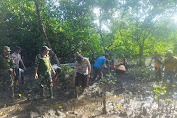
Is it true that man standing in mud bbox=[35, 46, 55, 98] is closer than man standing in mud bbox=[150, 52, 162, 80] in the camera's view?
Yes

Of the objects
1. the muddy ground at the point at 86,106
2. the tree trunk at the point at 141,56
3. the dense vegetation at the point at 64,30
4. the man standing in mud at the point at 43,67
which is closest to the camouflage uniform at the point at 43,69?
the man standing in mud at the point at 43,67

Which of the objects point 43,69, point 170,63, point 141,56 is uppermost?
point 141,56

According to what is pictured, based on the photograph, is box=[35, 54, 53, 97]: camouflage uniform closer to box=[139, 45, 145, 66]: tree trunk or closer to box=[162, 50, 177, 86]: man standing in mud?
box=[162, 50, 177, 86]: man standing in mud

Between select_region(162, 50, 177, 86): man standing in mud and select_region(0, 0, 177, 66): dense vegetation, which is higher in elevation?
select_region(0, 0, 177, 66): dense vegetation

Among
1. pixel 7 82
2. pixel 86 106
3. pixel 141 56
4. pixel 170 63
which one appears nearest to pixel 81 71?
pixel 86 106

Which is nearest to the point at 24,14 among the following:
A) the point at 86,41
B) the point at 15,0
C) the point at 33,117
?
the point at 15,0

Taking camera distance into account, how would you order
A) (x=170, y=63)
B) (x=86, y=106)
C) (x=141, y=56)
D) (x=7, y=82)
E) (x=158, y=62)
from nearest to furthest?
(x=86, y=106)
(x=7, y=82)
(x=170, y=63)
(x=158, y=62)
(x=141, y=56)

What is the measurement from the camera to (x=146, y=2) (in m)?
11.4

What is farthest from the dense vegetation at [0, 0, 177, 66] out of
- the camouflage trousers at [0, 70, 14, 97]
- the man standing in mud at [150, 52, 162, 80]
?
the man standing in mud at [150, 52, 162, 80]

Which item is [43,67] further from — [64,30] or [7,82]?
[64,30]

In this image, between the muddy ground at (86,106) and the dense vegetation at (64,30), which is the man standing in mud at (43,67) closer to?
the muddy ground at (86,106)

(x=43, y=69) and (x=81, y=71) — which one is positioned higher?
(x=43, y=69)

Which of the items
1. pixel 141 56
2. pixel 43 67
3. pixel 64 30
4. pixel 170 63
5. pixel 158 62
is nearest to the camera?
pixel 43 67

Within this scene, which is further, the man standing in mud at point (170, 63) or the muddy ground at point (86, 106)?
the man standing in mud at point (170, 63)
